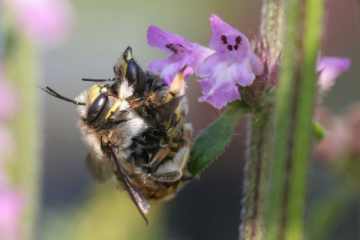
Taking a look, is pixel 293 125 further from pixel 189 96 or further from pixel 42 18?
pixel 189 96

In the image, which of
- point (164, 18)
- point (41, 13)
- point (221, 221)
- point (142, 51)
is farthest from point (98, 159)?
point (164, 18)

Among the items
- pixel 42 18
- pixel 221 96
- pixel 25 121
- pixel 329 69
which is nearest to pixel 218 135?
pixel 221 96

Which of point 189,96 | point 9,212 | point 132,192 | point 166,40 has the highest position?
point 166,40

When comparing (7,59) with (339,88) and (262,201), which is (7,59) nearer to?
(262,201)

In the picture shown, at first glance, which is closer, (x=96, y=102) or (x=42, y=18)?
(x=96, y=102)

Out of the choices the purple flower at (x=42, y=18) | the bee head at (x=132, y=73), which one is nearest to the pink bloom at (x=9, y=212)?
the purple flower at (x=42, y=18)
